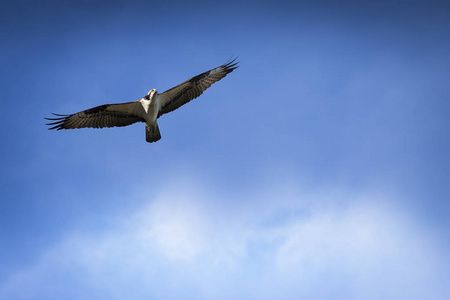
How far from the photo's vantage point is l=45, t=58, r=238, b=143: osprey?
18375 mm

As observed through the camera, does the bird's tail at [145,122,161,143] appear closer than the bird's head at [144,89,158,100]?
No

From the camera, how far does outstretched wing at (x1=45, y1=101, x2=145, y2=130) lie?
18.5 metres

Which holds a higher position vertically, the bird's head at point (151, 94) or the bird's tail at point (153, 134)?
the bird's head at point (151, 94)

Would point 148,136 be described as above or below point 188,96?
below

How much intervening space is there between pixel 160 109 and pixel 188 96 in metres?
1.19

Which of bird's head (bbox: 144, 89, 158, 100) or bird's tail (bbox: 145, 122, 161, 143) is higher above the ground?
bird's head (bbox: 144, 89, 158, 100)

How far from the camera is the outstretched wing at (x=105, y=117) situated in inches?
728

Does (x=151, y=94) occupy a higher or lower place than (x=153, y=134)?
higher

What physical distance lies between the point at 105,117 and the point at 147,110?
1864 mm

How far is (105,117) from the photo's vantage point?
18844 millimetres

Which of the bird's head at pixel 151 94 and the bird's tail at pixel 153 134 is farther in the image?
the bird's tail at pixel 153 134

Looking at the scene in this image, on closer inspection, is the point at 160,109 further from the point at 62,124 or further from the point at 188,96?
the point at 62,124

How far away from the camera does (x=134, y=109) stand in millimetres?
18625

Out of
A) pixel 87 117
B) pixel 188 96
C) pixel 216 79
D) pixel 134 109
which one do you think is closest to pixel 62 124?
pixel 87 117
